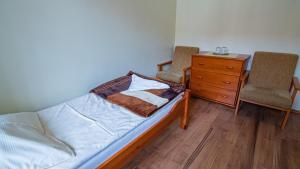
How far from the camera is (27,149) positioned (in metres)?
0.93

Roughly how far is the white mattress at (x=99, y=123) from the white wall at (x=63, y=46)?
29cm

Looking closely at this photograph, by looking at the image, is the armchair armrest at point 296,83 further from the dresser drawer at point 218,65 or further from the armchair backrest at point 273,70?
the dresser drawer at point 218,65

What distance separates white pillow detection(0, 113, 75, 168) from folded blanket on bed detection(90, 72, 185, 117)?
70cm

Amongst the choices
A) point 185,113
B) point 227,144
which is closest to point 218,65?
point 185,113

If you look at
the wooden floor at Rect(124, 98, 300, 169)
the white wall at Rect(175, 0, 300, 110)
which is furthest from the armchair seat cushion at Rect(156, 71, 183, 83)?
the white wall at Rect(175, 0, 300, 110)

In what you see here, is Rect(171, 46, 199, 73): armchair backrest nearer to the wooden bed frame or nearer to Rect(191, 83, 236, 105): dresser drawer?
Rect(191, 83, 236, 105): dresser drawer

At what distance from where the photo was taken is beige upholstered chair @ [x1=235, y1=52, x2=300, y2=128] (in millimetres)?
2156

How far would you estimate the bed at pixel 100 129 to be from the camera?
1105 millimetres

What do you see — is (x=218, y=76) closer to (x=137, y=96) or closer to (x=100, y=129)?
(x=137, y=96)

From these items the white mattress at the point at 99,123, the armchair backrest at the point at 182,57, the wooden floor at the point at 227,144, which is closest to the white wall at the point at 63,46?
the white mattress at the point at 99,123

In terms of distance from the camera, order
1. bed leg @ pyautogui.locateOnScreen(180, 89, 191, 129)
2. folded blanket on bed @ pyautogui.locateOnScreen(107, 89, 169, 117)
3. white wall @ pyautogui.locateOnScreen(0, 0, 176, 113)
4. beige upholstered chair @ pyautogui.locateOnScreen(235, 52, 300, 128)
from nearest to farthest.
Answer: white wall @ pyautogui.locateOnScreen(0, 0, 176, 113), folded blanket on bed @ pyautogui.locateOnScreen(107, 89, 169, 117), bed leg @ pyautogui.locateOnScreen(180, 89, 191, 129), beige upholstered chair @ pyautogui.locateOnScreen(235, 52, 300, 128)

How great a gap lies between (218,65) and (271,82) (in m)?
0.83

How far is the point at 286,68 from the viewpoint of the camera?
2.41m

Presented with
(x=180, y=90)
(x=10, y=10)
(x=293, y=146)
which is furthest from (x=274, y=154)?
(x=10, y=10)
